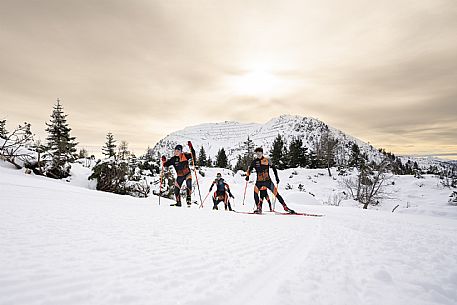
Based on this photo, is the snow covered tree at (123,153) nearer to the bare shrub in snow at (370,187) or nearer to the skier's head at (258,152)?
the skier's head at (258,152)

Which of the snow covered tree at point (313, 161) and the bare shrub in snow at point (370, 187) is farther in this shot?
the snow covered tree at point (313, 161)

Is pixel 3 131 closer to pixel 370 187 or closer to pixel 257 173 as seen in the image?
pixel 257 173

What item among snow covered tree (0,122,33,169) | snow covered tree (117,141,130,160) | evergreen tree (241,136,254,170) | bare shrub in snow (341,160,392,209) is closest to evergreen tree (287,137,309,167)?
evergreen tree (241,136,254,170)

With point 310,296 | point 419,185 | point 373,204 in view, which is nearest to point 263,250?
point 310,296

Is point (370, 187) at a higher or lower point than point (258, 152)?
lower

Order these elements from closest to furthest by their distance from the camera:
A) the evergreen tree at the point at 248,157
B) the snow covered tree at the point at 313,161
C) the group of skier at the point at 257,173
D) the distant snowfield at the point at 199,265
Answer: the distant snowfield at the point at 199,265, the group of skier at the point at 257,173, the snow covered tree at the point at 313,161, the evergreen tree at the point at 248,157

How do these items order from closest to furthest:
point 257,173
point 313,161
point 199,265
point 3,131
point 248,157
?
point 199,265 → point 257,173 → point 3,131 → point 313,161 → point 248,157

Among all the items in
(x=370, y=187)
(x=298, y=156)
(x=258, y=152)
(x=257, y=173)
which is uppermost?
(x=298, y=156)

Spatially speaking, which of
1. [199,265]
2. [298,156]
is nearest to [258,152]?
[199,265]

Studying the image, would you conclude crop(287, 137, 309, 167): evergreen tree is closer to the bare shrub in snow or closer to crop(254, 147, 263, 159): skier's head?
the bare shrub in snow

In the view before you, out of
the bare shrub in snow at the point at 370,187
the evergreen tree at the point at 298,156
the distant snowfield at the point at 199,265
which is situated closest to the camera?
the distant snowfield at the point at 199,265

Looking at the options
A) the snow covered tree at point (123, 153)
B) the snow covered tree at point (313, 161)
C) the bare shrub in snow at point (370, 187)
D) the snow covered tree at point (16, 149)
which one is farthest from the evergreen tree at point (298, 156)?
the snow covered tree at point (16, 149)

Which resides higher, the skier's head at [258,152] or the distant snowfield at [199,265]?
the skier's head at [258,152]

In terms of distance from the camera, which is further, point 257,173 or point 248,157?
point 248,157
